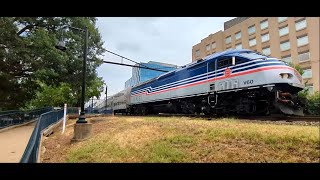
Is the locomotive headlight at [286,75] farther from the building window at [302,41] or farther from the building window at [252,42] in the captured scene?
the building window at [252,42]

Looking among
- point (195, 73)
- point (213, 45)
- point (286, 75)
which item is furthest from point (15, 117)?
point (213, 45)

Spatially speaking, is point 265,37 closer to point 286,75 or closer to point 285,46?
point 285,46

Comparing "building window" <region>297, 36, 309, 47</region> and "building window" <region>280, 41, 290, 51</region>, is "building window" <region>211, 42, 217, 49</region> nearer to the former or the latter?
"building window" <region>280, 41, 290, 51</region>

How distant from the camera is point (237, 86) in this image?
568 inches

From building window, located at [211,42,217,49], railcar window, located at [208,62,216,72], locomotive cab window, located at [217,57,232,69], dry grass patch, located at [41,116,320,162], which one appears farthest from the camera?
building window, located at [211,42,217,49]

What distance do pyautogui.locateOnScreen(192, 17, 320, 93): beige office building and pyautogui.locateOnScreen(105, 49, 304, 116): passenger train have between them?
88.6 feet

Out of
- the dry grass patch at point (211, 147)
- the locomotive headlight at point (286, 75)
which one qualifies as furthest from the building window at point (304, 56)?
the dry grass patch at point (211, 147)

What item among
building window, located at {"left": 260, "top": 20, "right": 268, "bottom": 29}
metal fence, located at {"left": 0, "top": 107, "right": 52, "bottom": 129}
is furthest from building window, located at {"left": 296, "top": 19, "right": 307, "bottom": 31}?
metal fence, located at {"left": 0, "top": 107, "right": 52, "bottom": 129}

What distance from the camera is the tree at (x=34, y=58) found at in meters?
19.9

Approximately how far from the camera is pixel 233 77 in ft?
48.6

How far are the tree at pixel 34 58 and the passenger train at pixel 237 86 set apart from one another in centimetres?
878

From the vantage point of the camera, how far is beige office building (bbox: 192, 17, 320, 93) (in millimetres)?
41406

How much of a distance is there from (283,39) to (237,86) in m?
36.1
